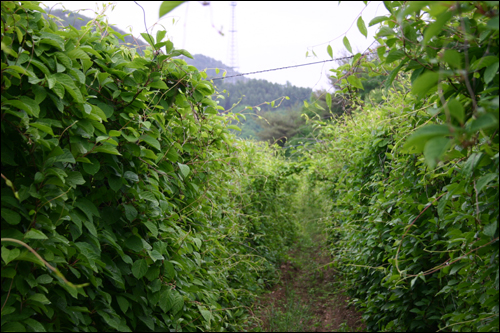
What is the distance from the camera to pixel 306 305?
5.10 metres

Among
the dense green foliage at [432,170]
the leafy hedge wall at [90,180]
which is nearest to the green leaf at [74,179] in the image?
the leafy hedge wall at [90,180]

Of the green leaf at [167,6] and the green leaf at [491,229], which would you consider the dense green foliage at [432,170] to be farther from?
the green leaf at [167,6]

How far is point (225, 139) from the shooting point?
2676 millimetres

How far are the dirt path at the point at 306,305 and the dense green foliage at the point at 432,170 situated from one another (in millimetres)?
463

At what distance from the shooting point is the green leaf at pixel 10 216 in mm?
1170

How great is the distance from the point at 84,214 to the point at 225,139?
1.39 meters

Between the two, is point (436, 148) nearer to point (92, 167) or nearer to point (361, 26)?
point (361, 26)

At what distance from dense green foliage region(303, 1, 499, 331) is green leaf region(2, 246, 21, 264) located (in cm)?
124

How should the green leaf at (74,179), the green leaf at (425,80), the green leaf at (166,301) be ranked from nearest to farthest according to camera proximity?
the green leaf at (425,80)
the green leaf at (74,179)
the green leaf at (166,301)

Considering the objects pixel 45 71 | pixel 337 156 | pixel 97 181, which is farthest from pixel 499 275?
pixel 337 156

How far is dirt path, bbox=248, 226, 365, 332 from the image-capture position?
4.28 meters

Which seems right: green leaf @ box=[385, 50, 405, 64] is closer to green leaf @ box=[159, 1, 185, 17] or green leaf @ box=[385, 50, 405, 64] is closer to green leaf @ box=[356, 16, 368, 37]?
green leaf @ box=[356, 16, 368, 37]

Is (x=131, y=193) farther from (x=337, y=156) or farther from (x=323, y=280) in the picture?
(x=323, y=280)

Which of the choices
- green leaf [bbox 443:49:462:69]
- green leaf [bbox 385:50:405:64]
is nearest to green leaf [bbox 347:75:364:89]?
green leaf [bbox 385:50:405:64]
